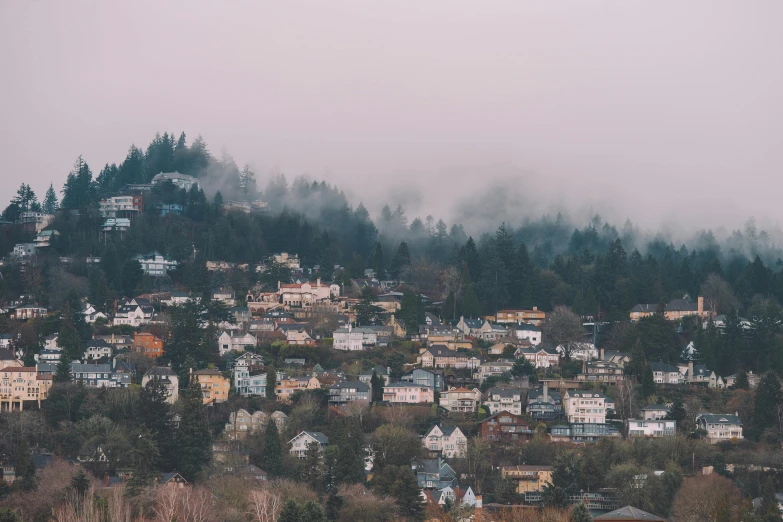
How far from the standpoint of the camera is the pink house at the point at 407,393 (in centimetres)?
8112

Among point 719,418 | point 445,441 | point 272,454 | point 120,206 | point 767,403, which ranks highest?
point 120,206

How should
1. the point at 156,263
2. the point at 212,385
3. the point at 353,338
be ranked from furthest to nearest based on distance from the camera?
1. the point at 156,263
2. the point at 353,338
3. the point at 212,385

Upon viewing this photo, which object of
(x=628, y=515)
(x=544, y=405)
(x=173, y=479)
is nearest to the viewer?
(x=628, y=515)

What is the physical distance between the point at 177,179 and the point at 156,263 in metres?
20.0

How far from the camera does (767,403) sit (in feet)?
251

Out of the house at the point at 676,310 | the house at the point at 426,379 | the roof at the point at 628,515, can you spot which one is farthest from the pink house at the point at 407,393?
the roof at the point at 628,515

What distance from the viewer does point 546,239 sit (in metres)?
139

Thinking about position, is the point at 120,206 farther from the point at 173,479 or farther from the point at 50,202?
the point at 173,479

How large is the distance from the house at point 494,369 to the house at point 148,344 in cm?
2130

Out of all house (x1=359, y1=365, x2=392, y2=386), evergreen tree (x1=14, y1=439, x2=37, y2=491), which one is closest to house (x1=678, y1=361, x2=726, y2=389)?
house (x1=359, y1=365, x2=392, y2=386)

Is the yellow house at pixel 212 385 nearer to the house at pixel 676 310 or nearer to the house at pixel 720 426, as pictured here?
the house at pixel 720 426

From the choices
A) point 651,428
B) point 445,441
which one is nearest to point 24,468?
point 445,441

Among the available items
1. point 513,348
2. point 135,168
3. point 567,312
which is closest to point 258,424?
point 513,348

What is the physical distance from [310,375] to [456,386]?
9358 millimetres
